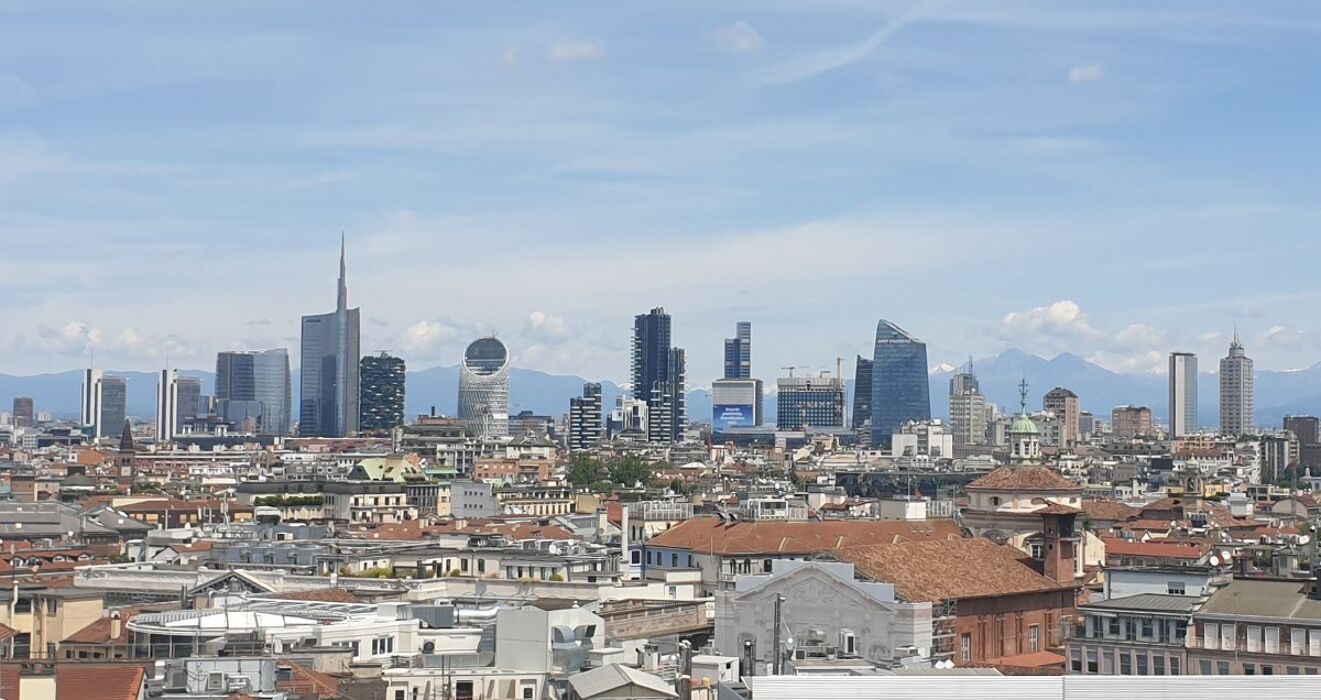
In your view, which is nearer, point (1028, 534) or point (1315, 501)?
point (1028, 534)

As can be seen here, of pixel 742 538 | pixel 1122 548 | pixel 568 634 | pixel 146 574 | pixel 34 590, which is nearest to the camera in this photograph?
pixel 568 634

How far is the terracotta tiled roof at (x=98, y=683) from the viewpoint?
31.9 metres

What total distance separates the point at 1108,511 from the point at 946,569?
7527cm

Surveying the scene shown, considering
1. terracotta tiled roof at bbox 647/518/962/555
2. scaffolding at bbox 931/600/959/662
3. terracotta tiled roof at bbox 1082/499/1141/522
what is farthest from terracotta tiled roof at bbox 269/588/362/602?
terracotta tiled roof at bbox 1082/499/1141/522

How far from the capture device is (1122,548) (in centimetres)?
9531

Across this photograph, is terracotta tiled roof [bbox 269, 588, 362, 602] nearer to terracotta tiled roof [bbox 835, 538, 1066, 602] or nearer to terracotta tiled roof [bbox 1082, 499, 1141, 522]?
terracotta tiled roof [bbox 835, 538, 1066, 602]

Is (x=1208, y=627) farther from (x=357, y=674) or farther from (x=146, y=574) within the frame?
(x=146, y=574)

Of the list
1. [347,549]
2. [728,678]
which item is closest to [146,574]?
[347,549]

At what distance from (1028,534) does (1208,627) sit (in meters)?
37.3

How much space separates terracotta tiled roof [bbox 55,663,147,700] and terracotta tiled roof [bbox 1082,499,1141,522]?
97.8m

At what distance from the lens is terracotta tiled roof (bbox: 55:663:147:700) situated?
3192cm

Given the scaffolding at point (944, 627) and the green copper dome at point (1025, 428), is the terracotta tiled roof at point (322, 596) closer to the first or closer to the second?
the scaffolding at point (944, 627)

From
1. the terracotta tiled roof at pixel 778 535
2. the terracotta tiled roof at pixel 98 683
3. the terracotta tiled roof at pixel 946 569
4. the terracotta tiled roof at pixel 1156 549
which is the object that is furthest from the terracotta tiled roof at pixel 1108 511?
the terracotta tiled roof at pixel 98 683

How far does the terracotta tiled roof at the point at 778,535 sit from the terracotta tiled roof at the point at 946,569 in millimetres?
14222
